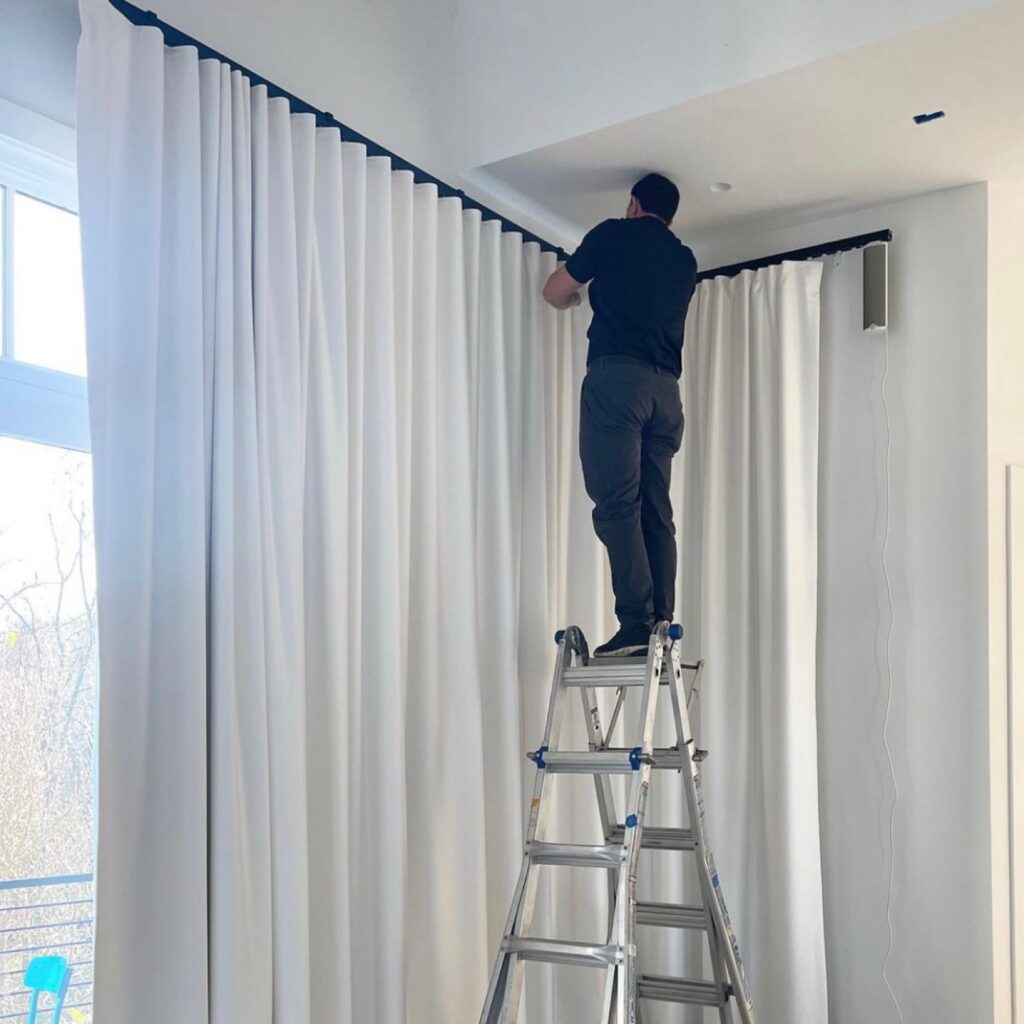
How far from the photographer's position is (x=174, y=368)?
2.30 metres

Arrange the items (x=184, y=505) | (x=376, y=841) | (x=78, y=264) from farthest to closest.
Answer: (x=376, y=841) → (x=78, y=264) → (x=184, y=505)

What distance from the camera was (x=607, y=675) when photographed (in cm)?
297

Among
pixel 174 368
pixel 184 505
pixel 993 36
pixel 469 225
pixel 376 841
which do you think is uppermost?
pixel 993 36

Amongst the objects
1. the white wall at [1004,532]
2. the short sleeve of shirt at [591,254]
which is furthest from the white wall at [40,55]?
the white wall at [1004,532]

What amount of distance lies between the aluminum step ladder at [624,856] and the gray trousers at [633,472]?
0.58 ft

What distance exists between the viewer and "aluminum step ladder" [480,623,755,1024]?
259cm

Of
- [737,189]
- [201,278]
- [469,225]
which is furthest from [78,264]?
[737,189]

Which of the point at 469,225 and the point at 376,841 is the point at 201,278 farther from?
the point at 376,841

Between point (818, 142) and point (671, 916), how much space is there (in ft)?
6.97

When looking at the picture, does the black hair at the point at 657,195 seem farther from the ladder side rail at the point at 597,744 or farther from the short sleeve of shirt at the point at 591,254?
the ladder side rail at the point at 597,744

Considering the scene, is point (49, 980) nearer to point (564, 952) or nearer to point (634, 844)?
point (564, 952)

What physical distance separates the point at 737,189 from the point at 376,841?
2144 mm

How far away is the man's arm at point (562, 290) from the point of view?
131 inches

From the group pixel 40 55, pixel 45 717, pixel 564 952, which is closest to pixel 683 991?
pixel 564 952
